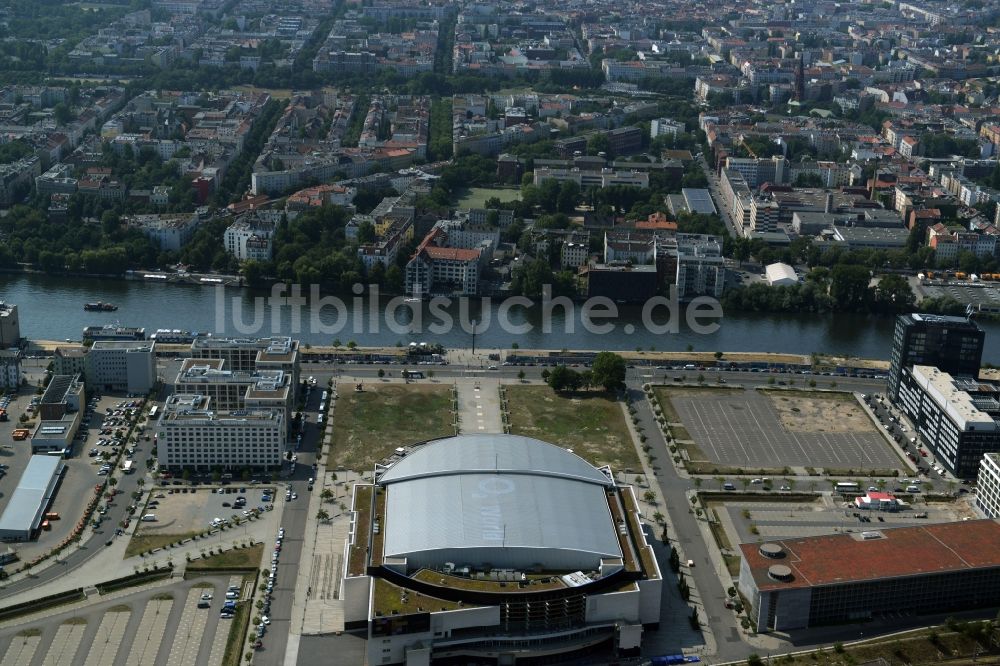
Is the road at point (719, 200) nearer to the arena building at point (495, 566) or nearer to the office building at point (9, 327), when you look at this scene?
the arena building at point (495, 566)

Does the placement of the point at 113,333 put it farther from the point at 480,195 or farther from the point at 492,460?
the point at 480,195

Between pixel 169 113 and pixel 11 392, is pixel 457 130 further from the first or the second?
pixel 11 392

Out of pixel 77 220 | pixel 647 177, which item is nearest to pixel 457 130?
pixel 647 177

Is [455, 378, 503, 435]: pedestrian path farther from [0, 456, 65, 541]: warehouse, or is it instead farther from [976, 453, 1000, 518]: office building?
[976, 453, 1000, 518]: office building

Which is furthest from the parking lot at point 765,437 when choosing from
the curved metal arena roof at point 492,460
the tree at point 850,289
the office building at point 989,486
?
the tree at point 850,289

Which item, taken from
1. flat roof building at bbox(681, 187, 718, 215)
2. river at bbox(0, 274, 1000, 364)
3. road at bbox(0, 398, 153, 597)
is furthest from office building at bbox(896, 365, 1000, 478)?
flat roof building at bbox(681, 187, 718, 215)

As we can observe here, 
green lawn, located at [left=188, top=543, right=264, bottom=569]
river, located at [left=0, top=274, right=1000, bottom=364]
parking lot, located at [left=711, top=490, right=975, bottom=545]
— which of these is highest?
river, located at [left=0, top=274, right=1000, bottom=364]
